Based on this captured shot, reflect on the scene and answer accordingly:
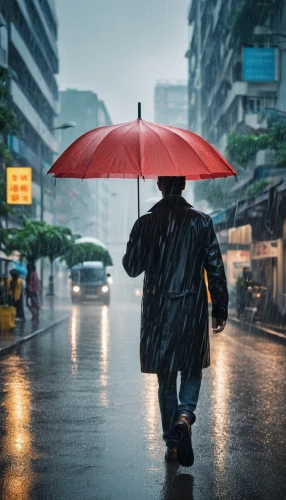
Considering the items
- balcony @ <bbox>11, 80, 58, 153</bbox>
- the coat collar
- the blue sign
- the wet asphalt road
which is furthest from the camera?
balcony @ <bbox>11, 80, 58, 153</bbox>

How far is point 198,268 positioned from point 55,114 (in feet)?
268

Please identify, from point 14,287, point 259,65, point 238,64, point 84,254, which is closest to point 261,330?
point 14,287

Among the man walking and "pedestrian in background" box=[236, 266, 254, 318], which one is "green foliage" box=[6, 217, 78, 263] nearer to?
"pedestrian in background" box=[236, 266, 254, 318]

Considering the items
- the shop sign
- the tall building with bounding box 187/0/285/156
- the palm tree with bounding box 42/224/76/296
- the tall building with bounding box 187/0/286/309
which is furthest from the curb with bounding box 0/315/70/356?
the tall building with bounding box 187/0/285/156

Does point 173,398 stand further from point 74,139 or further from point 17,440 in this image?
point 74,139

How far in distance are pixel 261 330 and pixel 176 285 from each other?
18.7m

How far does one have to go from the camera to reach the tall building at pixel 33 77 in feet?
191

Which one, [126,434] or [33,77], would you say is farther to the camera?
[33,77]

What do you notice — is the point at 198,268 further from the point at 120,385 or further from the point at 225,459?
the point at 120,385

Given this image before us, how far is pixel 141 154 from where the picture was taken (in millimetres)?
6488

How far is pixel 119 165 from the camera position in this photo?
21.5 feet

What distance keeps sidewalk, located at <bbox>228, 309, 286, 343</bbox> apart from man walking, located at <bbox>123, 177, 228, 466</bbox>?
14763 millimetres

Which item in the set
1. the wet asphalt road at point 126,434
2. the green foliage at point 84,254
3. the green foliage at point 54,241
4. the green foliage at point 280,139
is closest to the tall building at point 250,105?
the green foliage at point 280,139

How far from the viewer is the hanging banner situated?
138 ft
